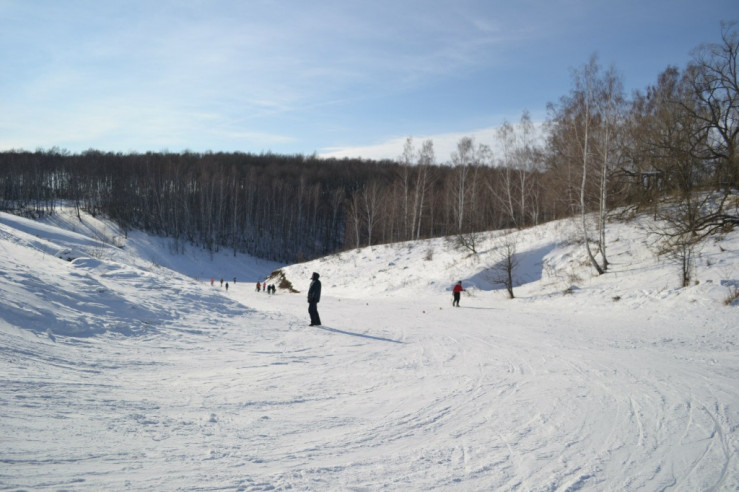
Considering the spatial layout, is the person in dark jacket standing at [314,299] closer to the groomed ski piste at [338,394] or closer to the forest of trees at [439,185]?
the groomed ski piste at [338,394]

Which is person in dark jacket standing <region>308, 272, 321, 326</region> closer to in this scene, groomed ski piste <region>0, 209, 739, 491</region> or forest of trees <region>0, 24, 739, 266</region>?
groomed ski piste <region>0, 209, 739, 491</region>

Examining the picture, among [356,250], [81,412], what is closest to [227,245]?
[356,250]

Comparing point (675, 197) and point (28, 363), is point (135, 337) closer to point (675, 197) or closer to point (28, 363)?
point (28, 363)

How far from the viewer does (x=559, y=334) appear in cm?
1228

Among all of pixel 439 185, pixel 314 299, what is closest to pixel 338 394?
pixel 314 299

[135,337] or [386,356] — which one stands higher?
[135,337]

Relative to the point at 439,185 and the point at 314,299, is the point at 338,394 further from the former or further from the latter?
the point at 439,185

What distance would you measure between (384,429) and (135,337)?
589 centimetres

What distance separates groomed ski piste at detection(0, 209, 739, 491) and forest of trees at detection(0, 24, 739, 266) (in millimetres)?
8757

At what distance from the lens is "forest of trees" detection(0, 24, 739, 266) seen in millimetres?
19359

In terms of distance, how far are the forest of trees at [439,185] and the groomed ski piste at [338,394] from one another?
345 inches

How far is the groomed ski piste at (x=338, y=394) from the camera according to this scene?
12.4 ft

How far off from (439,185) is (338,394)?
7540 cm

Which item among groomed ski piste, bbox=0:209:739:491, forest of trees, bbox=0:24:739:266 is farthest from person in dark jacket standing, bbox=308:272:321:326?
forest of trees, bbox=0:24:739:266
